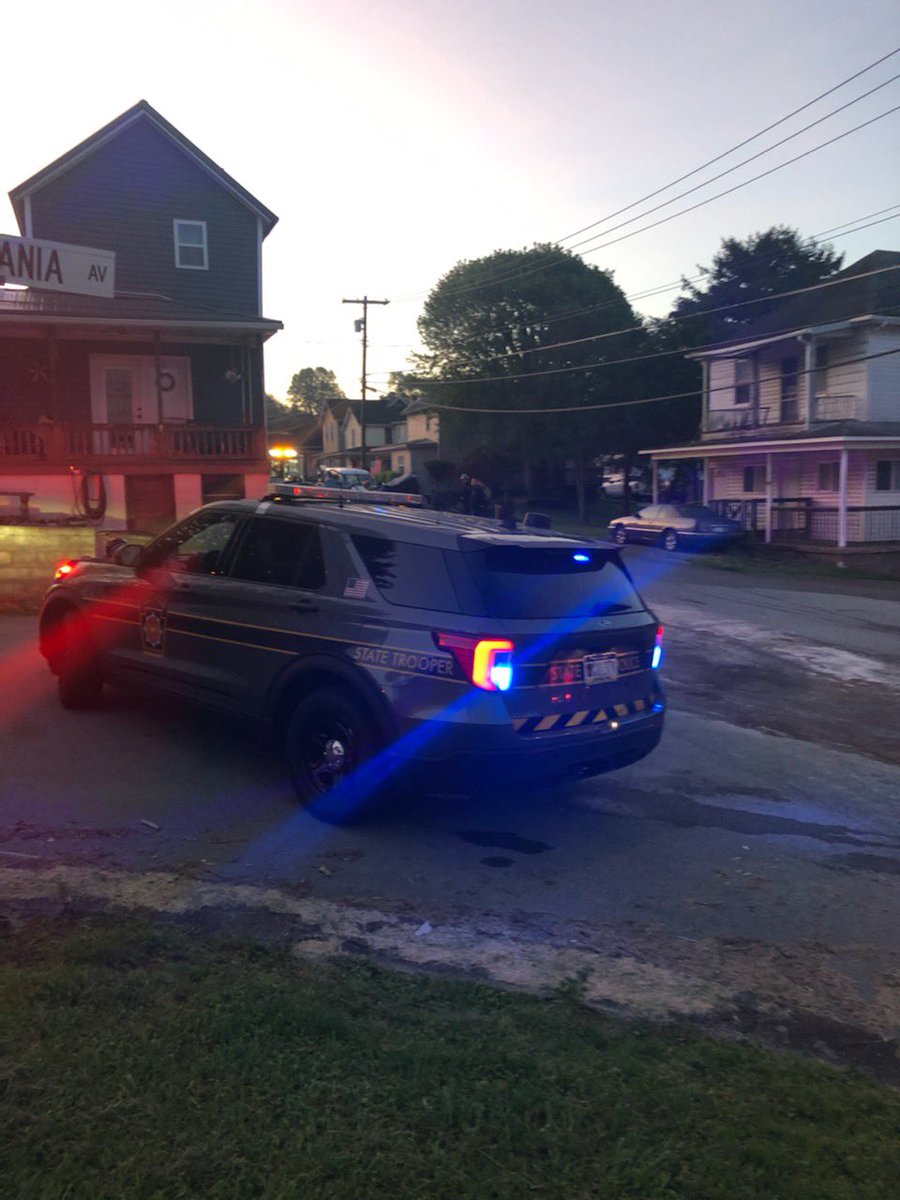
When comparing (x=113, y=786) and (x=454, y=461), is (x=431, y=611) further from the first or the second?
(x=454, y=461)

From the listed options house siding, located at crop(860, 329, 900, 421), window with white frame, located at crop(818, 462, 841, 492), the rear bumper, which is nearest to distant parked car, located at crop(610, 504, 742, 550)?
window with white frame, located at crop(818, 462, 841, 492)

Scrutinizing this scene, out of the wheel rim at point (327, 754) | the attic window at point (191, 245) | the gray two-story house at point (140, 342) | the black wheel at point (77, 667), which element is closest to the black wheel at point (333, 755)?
the wheel rim at point (327, 754)

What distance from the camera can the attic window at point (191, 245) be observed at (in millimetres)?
24891

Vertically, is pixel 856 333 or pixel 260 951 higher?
pixel 856 333

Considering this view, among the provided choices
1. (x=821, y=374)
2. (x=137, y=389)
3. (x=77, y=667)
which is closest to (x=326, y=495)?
(x=77, y=667)

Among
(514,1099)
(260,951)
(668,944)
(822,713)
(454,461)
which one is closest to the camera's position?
(514,1099)

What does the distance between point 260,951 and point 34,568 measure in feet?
33.5

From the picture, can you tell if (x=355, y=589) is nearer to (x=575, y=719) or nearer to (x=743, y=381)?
(x=575, y=719)

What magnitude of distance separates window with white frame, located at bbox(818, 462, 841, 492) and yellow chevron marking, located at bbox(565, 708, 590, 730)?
2791cm

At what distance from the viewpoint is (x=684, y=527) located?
30.4 meters

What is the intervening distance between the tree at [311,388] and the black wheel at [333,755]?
167 metres

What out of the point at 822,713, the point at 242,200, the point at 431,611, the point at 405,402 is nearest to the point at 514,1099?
the point at 431,611

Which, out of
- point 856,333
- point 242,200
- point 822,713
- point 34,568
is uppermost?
point 242,200

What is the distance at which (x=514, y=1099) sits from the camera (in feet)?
10.3
